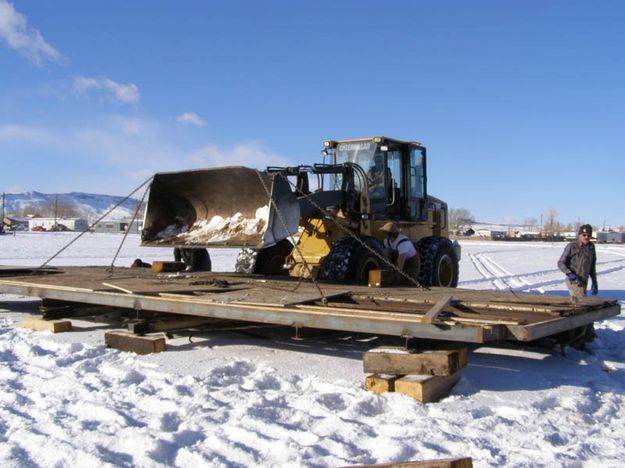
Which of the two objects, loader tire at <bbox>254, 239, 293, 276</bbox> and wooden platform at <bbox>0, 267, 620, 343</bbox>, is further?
loader tire at <bbox>254, 239, 293, 276</bbox>

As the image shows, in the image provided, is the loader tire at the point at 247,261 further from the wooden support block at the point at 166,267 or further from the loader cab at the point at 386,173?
the loader cab at the point at 386,173

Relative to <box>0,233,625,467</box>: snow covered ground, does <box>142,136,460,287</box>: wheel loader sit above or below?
above

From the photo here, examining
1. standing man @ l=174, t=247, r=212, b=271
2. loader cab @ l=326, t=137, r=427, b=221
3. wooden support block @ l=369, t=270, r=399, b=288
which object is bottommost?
wooden support block @ l=369, t=270, r=399, b=288

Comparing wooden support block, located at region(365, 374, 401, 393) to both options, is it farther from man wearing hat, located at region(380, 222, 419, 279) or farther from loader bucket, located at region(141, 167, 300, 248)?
man wearing hat, located at region(380, 222, 419, 279)

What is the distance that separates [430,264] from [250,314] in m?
5.13

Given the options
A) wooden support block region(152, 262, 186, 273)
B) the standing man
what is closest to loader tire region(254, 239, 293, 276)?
the standing man

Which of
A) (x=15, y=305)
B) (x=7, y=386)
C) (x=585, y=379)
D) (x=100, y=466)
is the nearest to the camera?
(x=100, y=466)

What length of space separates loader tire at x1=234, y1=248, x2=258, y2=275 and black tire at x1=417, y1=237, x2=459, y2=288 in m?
2.70

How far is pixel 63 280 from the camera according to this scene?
8484 mm

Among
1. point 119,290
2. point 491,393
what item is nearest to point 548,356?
point 491,393

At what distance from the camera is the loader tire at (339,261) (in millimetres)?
8633

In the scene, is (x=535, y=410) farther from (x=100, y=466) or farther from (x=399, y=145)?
(x=399, y=145)

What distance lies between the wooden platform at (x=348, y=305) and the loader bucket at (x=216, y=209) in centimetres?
81

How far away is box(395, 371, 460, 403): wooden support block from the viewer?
15.6 feet
